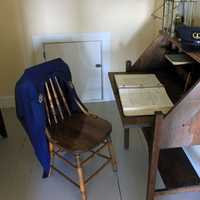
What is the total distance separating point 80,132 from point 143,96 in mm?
489

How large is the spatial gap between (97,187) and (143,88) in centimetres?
77

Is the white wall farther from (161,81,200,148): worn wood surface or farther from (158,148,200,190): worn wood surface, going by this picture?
(161,81,200,148): worn wood surface

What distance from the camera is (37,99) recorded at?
1.55 metres

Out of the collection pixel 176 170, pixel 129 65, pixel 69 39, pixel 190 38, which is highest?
pixel 190 38

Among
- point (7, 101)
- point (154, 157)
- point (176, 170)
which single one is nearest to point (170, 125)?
point (154, 157)

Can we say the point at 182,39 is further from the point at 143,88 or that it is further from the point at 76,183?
the point at 76,183

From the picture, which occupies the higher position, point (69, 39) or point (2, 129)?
point (69, 39)

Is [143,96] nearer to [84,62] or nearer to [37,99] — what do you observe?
[37,99]

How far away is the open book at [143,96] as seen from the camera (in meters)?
1.32

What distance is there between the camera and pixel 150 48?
1.73 m

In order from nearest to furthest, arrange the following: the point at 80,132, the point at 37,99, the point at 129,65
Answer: the point at 37,99 → the point at 80,132 → the point at 129,65

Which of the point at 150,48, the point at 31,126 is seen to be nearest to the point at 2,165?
the point at 31,126

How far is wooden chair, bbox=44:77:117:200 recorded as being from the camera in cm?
156

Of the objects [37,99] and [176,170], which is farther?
[176,170]
